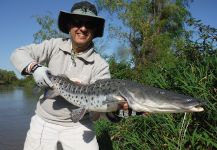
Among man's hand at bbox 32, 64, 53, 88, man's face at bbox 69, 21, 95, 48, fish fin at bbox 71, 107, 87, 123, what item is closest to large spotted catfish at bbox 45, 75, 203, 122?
fish fin at bbox 71, 107, 87, 123

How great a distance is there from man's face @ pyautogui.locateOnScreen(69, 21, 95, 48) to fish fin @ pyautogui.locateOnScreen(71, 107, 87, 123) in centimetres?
83

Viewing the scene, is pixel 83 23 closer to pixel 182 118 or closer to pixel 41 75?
pixel 41 75

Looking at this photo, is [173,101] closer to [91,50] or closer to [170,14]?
[91,50]

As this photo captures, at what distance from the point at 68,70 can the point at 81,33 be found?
1.53 ft

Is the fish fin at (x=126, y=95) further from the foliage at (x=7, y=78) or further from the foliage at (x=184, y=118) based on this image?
the foliage at (x=7, y=78)

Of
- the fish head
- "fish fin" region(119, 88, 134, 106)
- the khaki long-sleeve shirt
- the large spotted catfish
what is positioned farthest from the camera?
the khaki long-sleeve shirt

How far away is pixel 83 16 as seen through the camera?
4.47 meters

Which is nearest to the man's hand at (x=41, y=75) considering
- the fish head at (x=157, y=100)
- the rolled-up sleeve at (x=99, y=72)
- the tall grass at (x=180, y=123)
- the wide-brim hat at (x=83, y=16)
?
the rolled-up sleeve at (x=99, y=72)

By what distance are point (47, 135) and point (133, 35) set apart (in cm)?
2297

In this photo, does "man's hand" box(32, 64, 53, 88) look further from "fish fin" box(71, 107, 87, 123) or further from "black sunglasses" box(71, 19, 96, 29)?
"black sunglasses" box(71, 19, 96, 29)

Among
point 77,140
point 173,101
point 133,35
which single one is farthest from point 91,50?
point 133,35

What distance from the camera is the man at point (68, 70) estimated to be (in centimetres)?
443

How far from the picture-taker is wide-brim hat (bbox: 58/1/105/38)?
448 centimetres

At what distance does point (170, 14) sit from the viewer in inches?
1265
